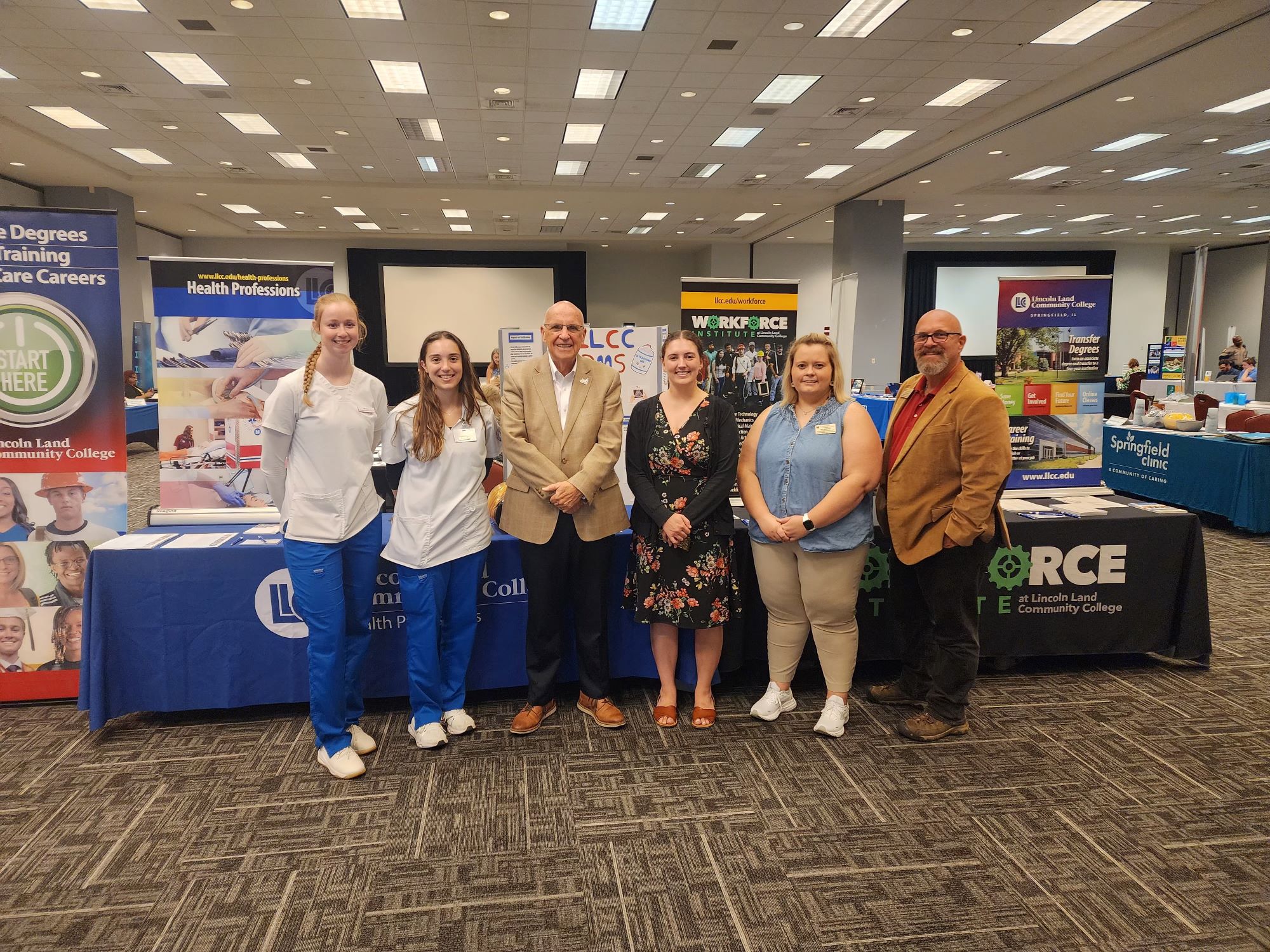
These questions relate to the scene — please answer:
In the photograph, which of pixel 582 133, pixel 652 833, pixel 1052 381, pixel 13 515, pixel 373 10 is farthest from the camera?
pixel 582 133

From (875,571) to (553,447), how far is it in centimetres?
149

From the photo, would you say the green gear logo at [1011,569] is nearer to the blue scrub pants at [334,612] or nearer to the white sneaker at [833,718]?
the white sneaker at [833,718]

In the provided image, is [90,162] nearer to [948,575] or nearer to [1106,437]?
[948,575]

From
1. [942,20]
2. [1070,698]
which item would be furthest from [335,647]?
[942,20]

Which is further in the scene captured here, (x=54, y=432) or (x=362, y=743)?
(x=54, y=432)

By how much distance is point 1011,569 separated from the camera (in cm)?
326

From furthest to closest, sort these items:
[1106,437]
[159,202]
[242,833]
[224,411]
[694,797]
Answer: [159,202]
[1106,437]
[224,411]
[694,797]
[242,833]

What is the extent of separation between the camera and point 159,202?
473 inches

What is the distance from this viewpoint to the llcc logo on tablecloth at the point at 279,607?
9.33 feet

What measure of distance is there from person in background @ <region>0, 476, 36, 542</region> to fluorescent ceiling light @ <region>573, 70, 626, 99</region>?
531 centimetres

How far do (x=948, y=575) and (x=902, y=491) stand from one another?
332 millimetres

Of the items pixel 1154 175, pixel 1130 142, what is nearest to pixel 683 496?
pixel 1130 142

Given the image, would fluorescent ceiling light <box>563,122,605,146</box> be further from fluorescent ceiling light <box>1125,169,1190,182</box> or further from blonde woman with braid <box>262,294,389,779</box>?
fluorescent ceiling light <box>1125,169,1190,182</box>

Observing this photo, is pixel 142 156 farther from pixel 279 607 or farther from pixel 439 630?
pixel 439 630
